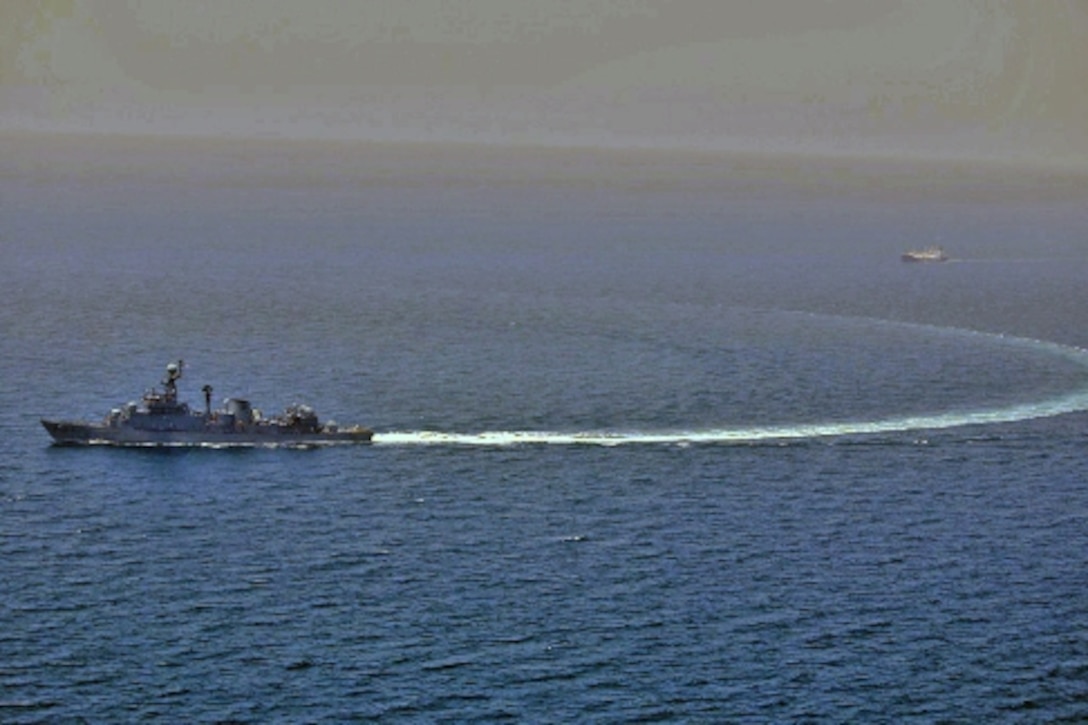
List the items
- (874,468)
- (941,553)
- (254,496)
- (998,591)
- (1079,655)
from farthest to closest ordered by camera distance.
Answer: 1. (874,468)
2. (254,496)
3. (941,553)
4. (998,591)
5. (1079,655)

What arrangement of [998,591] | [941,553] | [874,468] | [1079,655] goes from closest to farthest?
[1079,655] < [998,591] < [941,553] < [874,468]

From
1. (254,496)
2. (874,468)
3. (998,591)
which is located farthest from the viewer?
(874,468)

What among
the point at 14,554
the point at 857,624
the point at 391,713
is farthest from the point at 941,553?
the point at 14,554

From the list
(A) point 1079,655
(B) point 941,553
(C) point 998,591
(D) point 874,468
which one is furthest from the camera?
(D) point 874,468

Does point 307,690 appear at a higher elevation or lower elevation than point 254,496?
lower

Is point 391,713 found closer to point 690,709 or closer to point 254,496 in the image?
point 690,709

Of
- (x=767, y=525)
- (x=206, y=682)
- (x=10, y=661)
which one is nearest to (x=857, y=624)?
(x=767, y=525)

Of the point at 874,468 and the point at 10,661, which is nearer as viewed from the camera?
the point at 10,661

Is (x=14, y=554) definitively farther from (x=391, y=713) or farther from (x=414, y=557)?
(x=391, y=713)

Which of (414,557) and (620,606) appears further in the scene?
(414,557)
